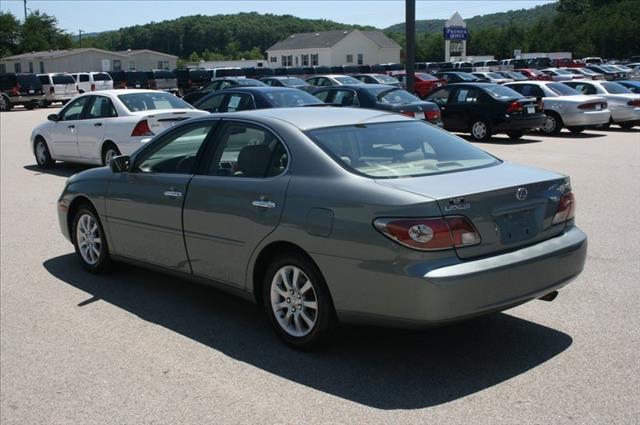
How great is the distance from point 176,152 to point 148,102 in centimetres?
792

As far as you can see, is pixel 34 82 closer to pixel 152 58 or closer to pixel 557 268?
pixel 557 268

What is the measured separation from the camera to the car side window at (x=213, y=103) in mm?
15414

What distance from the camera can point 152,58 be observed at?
8962cm

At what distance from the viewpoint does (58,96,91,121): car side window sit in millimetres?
14219

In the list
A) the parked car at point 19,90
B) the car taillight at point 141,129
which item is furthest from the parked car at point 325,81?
the parked car at point 19,90

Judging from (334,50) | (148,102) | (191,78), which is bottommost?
(148,102)

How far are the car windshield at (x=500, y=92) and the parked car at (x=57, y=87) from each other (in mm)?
30740

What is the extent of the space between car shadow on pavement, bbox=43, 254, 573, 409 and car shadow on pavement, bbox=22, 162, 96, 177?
29.9 feet

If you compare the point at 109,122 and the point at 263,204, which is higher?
the point at 109,122

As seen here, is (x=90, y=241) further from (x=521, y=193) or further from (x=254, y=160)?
(x=521, y=193)

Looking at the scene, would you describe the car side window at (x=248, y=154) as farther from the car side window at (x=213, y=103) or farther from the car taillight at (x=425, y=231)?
the car side window at (x=213, y=103)

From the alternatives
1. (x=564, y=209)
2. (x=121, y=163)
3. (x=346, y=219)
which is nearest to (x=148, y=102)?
(x=121, y=163)

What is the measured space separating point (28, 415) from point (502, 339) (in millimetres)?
3061

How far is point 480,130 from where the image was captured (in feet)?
64.3
